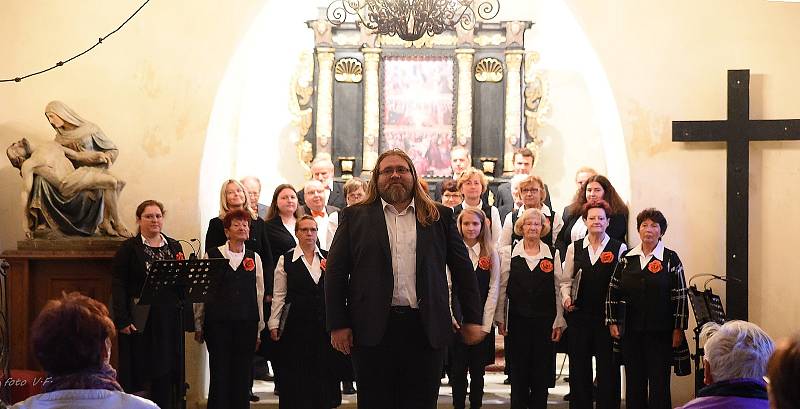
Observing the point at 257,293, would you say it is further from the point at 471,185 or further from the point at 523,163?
the point at 523,163

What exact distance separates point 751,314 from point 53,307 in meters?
6.38

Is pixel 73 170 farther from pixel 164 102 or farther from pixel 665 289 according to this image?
pixel 665 289

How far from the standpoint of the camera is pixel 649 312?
7180mm

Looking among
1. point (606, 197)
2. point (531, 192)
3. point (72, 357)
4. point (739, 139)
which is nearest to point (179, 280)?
point (531, 192)

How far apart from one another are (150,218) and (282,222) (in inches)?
47.0

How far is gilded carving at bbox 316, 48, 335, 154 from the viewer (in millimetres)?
11867

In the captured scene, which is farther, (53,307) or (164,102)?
(164,102)

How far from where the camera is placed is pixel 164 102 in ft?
27.4

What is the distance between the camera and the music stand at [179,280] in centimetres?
638

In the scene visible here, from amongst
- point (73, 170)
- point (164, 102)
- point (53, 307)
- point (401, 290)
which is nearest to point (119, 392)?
point (53, 307)

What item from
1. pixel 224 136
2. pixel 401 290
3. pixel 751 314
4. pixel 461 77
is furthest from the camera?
pixel 461 77

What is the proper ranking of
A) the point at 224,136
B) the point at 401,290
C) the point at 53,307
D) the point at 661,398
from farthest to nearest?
the point at 224,136 < the point at 661,398 < the point at 401,290 < the point at 53,307

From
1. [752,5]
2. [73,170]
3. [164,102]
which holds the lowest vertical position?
[73,170]

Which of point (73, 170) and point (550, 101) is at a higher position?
point (550, 101)
